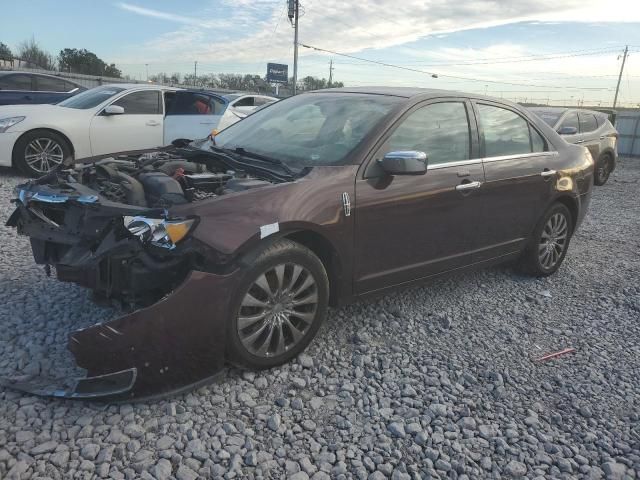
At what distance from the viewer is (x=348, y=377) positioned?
127 inches

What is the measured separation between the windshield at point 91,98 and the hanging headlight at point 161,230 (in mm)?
6805

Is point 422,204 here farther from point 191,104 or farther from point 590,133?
point 590,133

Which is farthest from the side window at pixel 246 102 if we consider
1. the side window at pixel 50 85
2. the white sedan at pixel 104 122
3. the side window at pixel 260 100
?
the side window at pixel 50 85

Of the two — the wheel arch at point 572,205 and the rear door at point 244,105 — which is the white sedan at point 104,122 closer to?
the rear door at point 244,105

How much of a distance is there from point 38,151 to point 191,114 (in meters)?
2.55

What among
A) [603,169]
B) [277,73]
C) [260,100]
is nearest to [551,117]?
[603,169]

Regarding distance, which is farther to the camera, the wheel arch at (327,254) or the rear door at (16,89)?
the rear door at (16,89)

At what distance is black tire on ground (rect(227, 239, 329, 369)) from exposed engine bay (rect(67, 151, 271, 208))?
48 cm

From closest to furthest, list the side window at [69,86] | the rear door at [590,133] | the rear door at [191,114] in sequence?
the rear door at [191,114], the rear door at [590,133], the side window at [69,86]

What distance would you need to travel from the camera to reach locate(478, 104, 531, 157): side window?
438 cm

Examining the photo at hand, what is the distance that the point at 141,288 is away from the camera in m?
2.81

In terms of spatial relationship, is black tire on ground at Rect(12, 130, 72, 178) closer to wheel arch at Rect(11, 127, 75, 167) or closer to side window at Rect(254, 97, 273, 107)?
wheel arch at Rect(11, 127, 75, 167)

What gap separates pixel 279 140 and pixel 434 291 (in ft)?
6.11

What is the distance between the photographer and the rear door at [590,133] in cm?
1086
